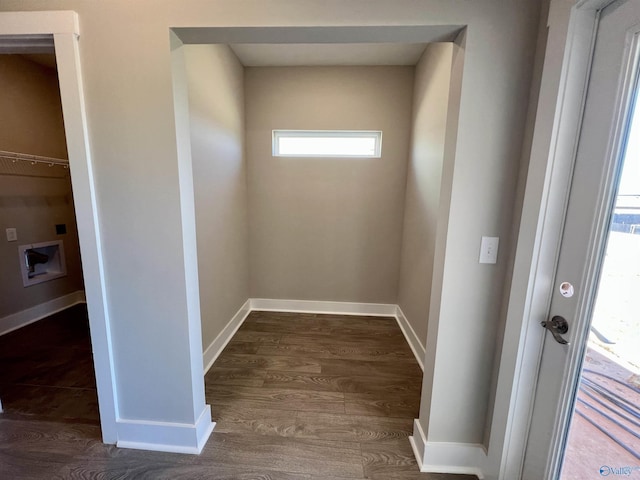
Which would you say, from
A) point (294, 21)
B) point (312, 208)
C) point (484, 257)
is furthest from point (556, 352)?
point (312, 208)

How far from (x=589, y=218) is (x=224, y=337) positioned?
8.83 feet

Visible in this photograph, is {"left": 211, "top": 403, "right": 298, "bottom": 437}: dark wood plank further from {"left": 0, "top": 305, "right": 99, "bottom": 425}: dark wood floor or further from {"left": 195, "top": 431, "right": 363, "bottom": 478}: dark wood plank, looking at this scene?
{"left": 0, "top": 305, "right": 99, "bottom": 425}: dark wood floor

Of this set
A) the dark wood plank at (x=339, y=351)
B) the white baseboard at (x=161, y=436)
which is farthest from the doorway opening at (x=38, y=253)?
the dark wood plank at (x=339, y=351)

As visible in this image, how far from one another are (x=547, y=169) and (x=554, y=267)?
1.29 feet

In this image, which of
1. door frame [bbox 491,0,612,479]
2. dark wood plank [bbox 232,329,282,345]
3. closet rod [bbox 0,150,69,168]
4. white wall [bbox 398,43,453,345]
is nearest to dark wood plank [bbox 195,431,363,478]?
door frame [bbox 491,0,612,479]

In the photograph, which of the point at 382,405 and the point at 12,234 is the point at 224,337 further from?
the point at 12,234

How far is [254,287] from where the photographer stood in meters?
3.30

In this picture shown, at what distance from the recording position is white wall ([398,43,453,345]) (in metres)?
2.05

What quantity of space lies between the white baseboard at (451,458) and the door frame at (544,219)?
16 centimetres

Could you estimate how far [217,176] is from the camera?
2.29 m

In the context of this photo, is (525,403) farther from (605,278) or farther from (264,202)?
(264,202)

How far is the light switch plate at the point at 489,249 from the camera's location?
1.21 m

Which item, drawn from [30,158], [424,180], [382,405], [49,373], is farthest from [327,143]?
[49,373]

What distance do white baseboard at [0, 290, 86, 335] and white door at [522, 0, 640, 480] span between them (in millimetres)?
4476
